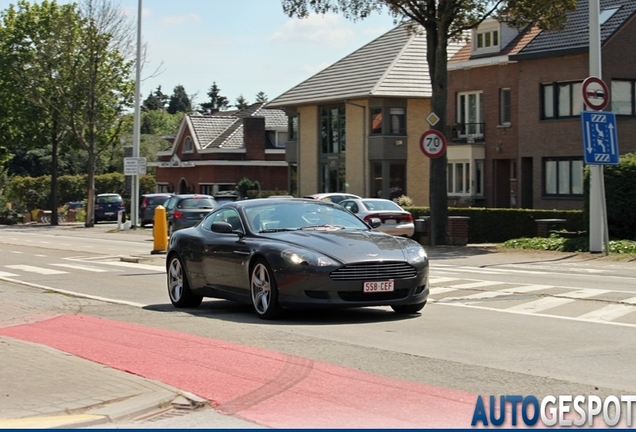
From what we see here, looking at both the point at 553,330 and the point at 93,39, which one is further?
the point at 93,39

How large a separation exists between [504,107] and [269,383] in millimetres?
38055

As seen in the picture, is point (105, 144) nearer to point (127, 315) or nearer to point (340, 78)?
point (340, 78)

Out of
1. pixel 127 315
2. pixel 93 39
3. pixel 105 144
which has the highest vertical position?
pixel 93 39

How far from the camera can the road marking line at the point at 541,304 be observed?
12.8 metres

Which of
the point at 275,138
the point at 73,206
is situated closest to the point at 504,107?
the point at 275,138

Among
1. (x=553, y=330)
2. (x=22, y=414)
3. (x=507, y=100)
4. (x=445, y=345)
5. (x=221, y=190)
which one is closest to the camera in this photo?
(x=22, y=414)

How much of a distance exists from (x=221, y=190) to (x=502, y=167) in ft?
99.1

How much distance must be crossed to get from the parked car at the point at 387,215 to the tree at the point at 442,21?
1.23 meters

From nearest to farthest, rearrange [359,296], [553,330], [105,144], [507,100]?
[553,330] < [359,296] < [507,100] < [105,144]

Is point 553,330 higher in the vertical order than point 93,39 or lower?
lower

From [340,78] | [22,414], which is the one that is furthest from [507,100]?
[22,414]

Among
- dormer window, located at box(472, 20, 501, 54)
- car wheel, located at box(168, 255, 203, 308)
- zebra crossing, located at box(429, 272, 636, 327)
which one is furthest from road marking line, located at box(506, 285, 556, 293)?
dormer window, located at box(472, 20, 501, 54)

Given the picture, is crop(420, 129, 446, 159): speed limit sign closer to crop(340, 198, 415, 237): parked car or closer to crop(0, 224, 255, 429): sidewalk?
crop(340, 198, 415, 237): parked car

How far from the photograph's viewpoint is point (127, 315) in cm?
1292
